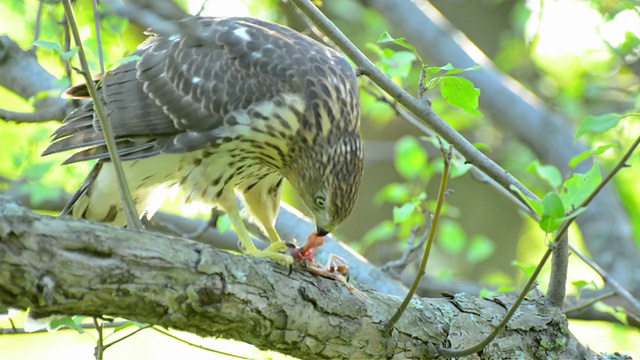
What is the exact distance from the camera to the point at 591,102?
8648 millimetres

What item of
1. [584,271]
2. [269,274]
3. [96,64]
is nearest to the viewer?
[269,274]

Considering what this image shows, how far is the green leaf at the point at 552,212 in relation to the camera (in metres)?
2.60

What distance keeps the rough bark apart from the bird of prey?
96cm

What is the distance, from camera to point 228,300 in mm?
2717

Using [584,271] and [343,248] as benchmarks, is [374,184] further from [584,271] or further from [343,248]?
[343,248]

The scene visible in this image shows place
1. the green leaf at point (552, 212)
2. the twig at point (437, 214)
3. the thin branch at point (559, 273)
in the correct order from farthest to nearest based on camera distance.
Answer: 1. the thin branch at point (559, 273)
2. the green leaf at point (552, 212)
3. the twig at point (437, 214)

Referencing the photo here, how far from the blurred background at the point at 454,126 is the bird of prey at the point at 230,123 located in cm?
31

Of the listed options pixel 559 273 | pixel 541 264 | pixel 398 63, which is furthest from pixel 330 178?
pixel 541 264

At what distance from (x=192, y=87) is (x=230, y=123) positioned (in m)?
0.38

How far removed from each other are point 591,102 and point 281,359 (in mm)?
4784

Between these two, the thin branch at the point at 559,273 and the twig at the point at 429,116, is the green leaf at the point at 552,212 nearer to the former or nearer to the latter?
the twig at the point at 429,116

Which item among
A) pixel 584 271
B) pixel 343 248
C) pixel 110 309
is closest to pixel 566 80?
pixel 584 271

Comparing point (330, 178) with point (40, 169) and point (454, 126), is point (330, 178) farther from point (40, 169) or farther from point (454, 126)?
point (454, 126)

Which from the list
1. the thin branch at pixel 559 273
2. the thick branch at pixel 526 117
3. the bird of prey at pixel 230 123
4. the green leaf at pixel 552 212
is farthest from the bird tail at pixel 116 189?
the thick branch at pixel 526 117
